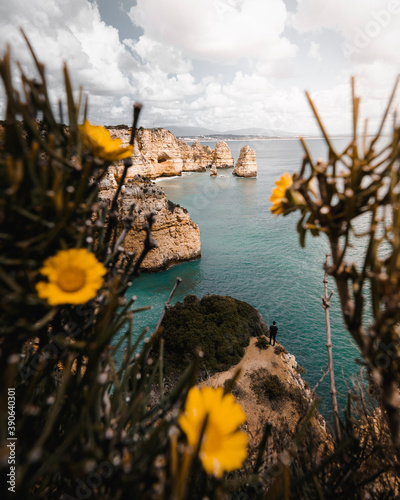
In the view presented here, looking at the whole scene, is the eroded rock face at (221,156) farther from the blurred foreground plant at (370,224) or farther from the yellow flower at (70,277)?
the yellow flower at (70,277)

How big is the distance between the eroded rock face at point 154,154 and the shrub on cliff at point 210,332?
126 ft

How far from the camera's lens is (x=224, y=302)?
15047mm

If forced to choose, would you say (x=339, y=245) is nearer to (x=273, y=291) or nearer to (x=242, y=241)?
(x=273, y=291)

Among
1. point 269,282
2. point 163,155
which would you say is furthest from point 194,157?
point 269,282

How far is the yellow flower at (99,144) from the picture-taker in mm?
1296

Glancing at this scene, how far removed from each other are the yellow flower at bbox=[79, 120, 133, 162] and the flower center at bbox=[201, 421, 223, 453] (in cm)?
124

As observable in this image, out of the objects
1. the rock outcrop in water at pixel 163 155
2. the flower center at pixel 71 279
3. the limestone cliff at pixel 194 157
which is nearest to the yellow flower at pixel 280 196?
the flower center at pixel 71 279

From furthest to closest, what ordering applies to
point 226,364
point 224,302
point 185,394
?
point 224,302
point 226,364
point 185,394

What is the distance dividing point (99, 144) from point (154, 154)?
6449 cm

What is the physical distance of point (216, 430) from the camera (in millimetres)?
1043

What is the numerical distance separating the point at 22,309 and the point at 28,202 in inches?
17.7

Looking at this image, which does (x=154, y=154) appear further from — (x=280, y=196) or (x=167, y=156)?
(x=280, y=196)

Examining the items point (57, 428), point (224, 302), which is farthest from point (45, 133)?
point (224, 302)

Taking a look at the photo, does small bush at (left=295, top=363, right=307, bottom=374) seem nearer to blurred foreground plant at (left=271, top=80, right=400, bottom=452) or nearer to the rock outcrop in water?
blurred foreground plant at (left=271, top=80, right=400, bottom=452)
